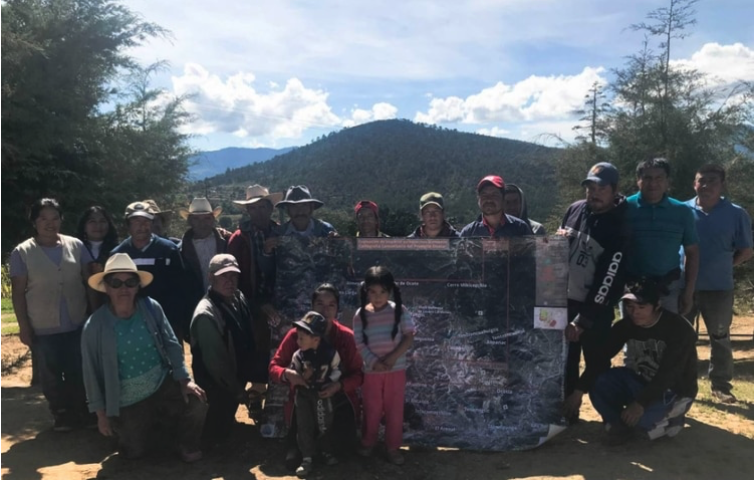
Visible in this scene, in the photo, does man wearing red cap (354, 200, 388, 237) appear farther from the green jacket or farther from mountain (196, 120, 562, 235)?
mountain (196, 120, 562, 235)

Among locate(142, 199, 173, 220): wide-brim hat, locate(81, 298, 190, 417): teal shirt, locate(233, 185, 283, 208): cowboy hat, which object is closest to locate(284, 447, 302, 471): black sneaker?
locate(81, 298, 190, 417): teal shirt

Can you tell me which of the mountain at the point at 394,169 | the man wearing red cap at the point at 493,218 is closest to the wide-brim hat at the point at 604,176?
the man wearing red cap at the point at 493,218

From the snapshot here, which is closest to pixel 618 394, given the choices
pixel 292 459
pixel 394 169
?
pixel 292 459

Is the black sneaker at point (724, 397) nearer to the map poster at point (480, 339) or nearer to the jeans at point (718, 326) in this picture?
the jeans at point (718, 326)

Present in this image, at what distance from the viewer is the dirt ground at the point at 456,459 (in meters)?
4.51

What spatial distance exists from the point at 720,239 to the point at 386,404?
3.90m

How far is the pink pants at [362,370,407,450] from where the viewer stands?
186 inches

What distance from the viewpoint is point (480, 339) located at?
204 inches

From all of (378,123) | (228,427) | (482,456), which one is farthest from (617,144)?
(378,123)

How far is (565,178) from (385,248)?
11499mm

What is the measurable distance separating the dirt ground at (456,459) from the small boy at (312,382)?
25 centimetres

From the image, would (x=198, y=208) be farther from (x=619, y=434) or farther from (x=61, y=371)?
(x=619, y=434)

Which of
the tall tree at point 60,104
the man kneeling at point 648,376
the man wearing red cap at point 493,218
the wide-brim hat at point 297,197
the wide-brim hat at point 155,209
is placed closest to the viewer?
the man kneeling at point 648,376

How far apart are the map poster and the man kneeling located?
465 mm
